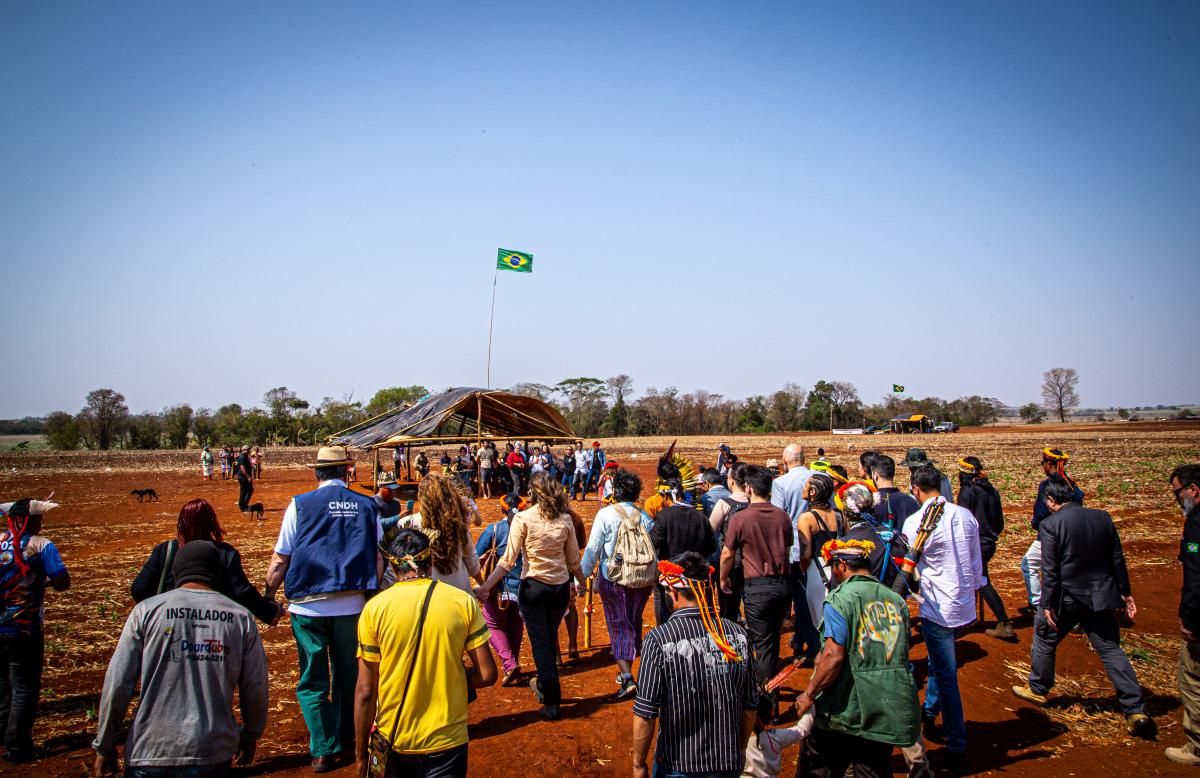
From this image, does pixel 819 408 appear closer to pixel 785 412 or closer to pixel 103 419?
pixel 785 412

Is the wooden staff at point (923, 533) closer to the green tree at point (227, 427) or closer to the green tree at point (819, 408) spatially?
the green tree at point (227, 427)

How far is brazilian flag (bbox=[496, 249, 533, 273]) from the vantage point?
20641mm

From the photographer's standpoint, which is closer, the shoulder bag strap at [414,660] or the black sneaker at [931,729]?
the shoulder bag strap at [414,660]

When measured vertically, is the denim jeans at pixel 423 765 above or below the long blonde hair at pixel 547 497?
below

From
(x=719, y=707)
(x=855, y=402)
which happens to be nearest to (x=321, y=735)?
(x=719, y=707)

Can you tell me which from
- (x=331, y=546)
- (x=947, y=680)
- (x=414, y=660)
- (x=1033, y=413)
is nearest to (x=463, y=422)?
(x=331, y=546)

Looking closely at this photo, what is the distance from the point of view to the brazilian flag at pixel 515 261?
20641 mm

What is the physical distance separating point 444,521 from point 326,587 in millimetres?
915

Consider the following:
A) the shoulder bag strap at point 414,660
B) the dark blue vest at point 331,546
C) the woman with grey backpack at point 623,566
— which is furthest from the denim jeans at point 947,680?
the dark blue vest at point 331,546

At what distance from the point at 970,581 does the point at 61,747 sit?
7315mm

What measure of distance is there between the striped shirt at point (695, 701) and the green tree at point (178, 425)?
3209 inches

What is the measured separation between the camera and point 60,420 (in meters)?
71.3

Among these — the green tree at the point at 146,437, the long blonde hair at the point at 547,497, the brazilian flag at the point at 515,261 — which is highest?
the brazilian flag at the point at 515,261

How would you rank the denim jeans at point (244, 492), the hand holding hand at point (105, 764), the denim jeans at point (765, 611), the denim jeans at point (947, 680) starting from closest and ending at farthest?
the hand holding hand at point (105, 764)
the denim jeans at point (947, 680)
the denim jeans at point (765, 611)
the denim jeans at point (244, 492)
